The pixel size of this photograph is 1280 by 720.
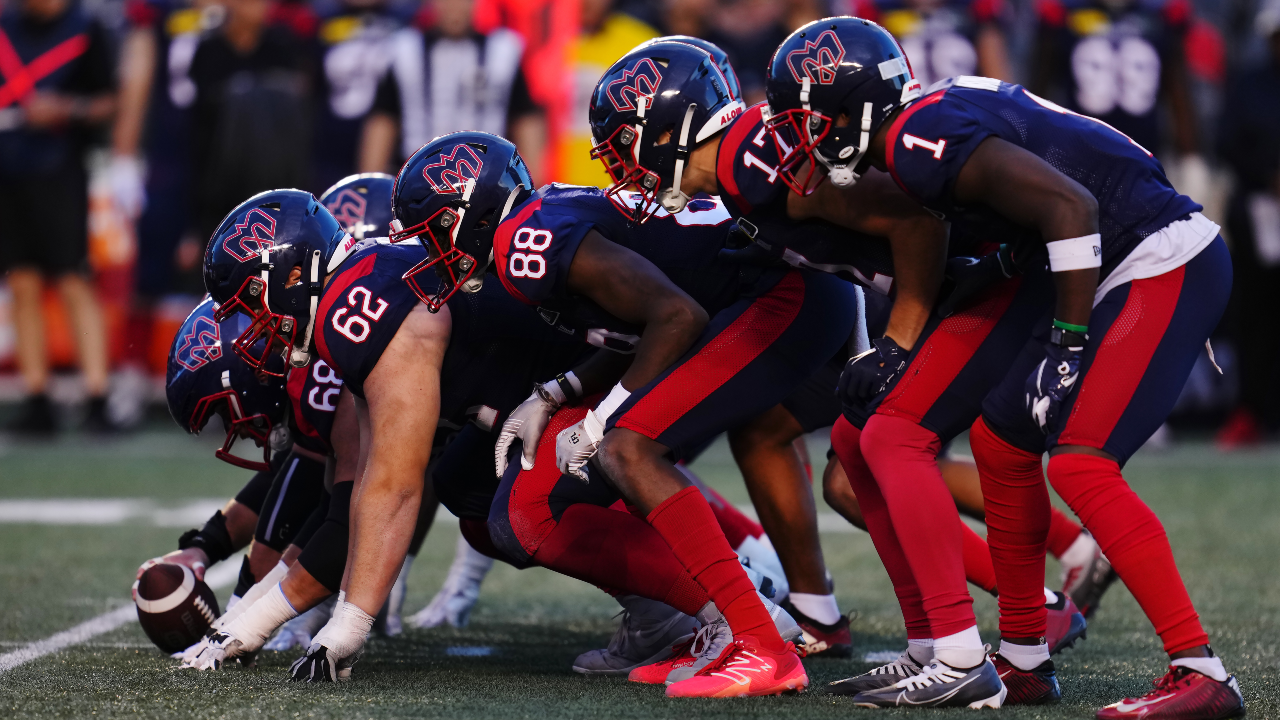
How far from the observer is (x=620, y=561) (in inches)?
140

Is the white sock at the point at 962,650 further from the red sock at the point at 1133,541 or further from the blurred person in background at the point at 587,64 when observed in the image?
the blurred person in background at the point at 587,64

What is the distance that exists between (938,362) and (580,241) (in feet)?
2.86

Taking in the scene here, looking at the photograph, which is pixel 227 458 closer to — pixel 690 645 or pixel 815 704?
pixel 690 645

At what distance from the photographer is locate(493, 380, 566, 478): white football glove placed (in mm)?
3570

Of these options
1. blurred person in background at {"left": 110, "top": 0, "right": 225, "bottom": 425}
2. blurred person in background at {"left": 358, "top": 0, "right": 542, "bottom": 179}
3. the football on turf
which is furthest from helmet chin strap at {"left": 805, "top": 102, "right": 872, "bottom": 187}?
blurred person in background at {"left": 110, "top": 0, "right": 225, "bottom": 425}

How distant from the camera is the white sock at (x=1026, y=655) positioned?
3.29 meters

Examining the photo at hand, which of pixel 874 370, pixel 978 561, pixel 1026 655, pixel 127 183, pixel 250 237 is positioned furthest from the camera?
pixel 127 183

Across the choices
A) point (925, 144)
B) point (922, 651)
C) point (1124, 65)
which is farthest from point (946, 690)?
point (1124, 65)

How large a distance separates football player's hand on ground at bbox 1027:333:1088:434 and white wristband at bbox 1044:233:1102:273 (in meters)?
0.14

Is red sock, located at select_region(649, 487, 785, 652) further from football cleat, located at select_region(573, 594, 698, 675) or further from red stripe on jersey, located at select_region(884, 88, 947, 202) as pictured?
red stripe on jersey, located at select_region(884, 88, 947, 202)

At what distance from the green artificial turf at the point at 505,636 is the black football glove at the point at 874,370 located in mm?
692

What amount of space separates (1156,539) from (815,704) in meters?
0.80

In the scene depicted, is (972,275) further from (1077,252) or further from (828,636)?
(828,636)

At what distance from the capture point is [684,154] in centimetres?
350
